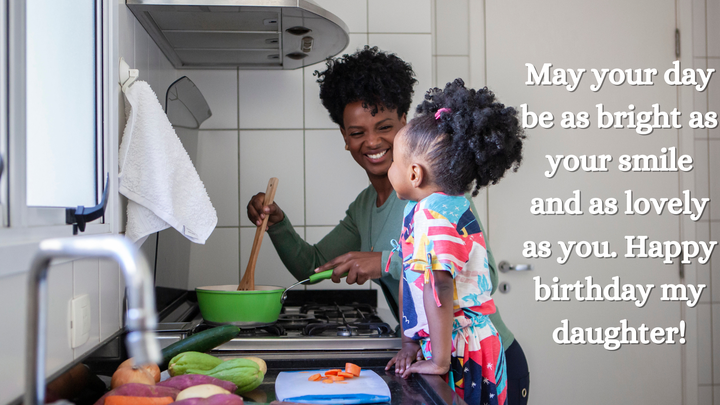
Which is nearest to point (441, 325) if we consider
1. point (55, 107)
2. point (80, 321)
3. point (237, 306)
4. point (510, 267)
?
point (237, 306)

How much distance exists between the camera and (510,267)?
76.2 inches

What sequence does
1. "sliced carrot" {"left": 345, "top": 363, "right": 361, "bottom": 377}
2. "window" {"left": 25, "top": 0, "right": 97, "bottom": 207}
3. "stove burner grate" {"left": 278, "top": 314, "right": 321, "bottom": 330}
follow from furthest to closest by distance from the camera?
1. "stove burner grate" {"left": 278, "top": 314, "right": 321, "bottom": 330}
2. "sliced carrot" {"left": 345, "top": 363, "right": 361, "bottom": 377}
3. "window" {"left": 25, "top": 0, "right": 97, "bottom": 207}

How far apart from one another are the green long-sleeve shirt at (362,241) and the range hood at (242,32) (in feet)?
1.37

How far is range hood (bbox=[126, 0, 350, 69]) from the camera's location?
3.58 feet

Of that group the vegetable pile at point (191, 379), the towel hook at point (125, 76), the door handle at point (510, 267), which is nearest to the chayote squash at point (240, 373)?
the vegetable pile at point (191, 379)

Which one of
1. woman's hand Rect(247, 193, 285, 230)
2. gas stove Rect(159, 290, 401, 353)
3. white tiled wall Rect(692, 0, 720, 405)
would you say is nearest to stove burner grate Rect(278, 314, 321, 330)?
gas stove Rect(159, 290, 401, 353)

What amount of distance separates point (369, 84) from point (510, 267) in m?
0.97

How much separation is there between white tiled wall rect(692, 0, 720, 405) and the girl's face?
1.54m

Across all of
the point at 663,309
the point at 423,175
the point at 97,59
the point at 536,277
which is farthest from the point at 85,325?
the point at 663,309

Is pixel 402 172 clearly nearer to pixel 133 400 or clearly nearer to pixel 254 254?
pixel 254 254

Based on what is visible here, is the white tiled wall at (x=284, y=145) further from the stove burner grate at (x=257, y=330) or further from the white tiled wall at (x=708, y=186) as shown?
the white tiled wall at (x=708, y=186)

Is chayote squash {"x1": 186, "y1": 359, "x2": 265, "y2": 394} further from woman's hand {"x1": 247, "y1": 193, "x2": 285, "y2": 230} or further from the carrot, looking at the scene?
woman's hand {"x1": 247, "y1": 193, "x2": 285, "y2": 230}

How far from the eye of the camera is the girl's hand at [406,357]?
0.87 metres

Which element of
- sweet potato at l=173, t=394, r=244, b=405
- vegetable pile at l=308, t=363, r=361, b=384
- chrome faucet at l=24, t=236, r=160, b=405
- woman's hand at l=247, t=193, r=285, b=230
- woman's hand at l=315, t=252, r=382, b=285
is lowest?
vegetable pile at l=308, t=363, r=361, b=384
